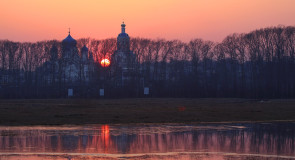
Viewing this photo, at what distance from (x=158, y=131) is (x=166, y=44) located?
7241 cm

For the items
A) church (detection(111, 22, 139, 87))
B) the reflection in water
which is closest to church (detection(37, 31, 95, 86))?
church (detection(111, 22, 139, 87))

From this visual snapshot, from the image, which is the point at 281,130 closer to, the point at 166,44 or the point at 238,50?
the point at 238,50

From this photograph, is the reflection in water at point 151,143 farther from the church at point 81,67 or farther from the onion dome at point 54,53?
the onion dome at point 54,53

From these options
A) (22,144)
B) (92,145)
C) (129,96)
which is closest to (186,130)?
(92,145)

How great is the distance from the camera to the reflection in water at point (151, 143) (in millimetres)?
13047

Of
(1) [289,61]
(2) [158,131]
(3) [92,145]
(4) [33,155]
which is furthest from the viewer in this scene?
(1) [289,61]

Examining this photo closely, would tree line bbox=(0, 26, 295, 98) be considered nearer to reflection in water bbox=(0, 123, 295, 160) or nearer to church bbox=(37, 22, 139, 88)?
church bbox=(37, 22, 139, 88)

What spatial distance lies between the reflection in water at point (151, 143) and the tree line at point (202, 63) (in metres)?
50.2

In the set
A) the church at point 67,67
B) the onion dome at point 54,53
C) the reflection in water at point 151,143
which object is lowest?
the reflection in water at point 151,143

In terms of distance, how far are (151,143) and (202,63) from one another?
241 ft

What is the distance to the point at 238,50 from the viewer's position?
277 ft

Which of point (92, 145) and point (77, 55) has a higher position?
point (77, 55)

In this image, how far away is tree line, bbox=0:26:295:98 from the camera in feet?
241

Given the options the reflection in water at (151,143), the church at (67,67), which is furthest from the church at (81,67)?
the reflection in water at (151,143)
